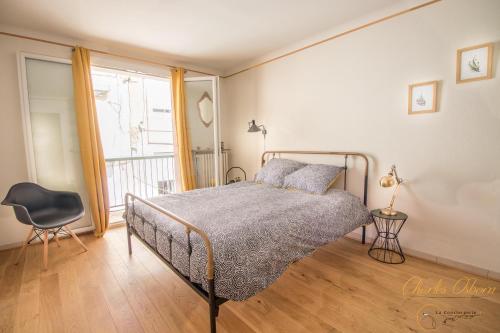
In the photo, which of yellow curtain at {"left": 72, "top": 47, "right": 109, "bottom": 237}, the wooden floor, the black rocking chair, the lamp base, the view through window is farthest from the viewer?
the view through window

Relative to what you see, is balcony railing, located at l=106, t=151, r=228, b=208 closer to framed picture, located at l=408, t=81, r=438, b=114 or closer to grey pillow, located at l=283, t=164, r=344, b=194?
grey pillow, located at l=283, t=164, r=344, b=194

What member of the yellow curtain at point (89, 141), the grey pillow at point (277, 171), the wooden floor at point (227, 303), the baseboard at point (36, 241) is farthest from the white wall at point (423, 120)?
the baseboard at point (36, 241)

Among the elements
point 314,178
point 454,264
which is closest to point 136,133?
point 314,178

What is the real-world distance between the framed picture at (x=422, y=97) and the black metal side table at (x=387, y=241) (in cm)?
108

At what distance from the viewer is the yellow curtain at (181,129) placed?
3961 mm

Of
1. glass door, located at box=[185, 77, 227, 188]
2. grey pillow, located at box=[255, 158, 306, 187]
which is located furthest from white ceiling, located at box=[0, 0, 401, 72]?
grey pillow, located at box=[255, 158, 306, 187]

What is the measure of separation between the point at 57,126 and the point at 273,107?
9.94 ft

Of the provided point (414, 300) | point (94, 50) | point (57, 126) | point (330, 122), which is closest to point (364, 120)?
point (330, 122)

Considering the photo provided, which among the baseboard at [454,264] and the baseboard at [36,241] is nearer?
the baseboard at [454,264]

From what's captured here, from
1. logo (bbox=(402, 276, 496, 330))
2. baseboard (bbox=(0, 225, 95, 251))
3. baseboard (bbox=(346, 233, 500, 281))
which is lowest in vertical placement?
logo (bbox=(402, 276, 496, 330))

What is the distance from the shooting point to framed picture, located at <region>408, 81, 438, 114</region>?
2305 mm

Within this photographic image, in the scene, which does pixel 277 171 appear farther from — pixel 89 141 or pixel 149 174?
pixel 149 174

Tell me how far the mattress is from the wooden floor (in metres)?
0.35

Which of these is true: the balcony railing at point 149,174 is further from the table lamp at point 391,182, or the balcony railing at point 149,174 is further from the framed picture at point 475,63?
the framed picture at point 475,63
